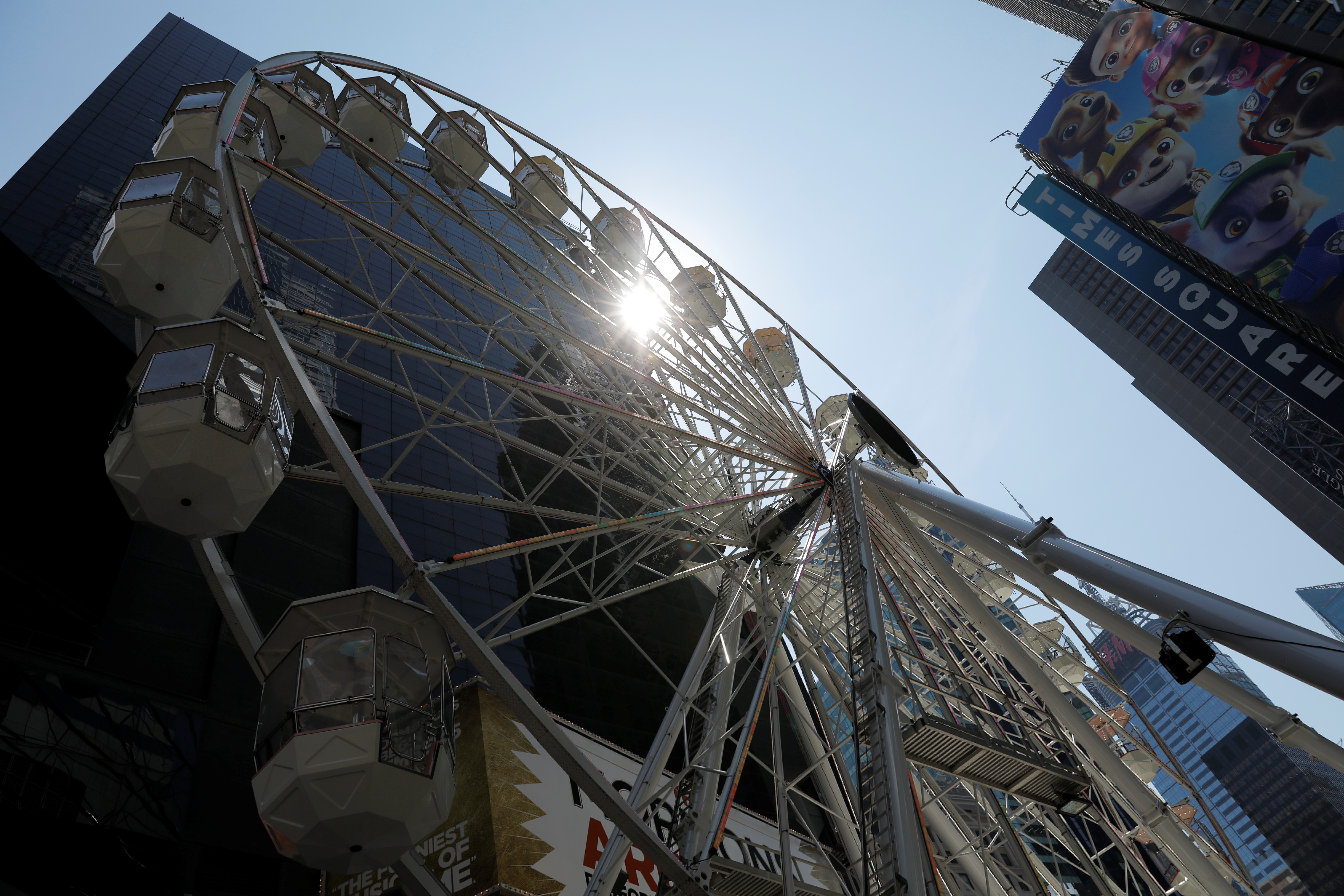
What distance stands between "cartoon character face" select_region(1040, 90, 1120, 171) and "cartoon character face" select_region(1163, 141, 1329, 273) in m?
11.2

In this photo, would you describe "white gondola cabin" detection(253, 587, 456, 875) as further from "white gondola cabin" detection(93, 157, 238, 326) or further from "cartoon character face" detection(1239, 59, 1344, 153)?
"cartoon character face" detection(1239, 59, 1344, 153)

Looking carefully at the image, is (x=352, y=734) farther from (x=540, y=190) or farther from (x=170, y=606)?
(x=540, y=190)

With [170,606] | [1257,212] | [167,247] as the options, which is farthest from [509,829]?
[1257,212]

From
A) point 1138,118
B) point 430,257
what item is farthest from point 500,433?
point 1138,118

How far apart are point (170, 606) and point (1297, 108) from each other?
50.2 metres

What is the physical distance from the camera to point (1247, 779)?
104875 mm

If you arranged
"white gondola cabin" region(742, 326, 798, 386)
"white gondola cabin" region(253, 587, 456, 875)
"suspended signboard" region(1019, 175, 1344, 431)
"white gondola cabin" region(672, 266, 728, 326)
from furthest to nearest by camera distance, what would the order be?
"suspended signboard" region(1019, 175, 1344, 431) → "white gondola cabin" region(742, 326, 798, 386) → "white gondola cabin" region(672, 266, 728, 326) → "white gondola cabin" region(253, 587, 456, 875)

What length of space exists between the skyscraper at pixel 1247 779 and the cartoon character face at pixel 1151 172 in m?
43.1

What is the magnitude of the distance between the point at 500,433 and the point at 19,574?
6.90m

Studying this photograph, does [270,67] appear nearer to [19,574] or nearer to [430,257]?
[430,257]

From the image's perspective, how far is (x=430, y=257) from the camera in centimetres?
1077

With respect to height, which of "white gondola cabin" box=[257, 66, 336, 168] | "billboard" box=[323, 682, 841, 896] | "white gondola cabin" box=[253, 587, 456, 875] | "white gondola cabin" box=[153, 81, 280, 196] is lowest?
"white gondola cabin" box=[253, 587, 456, 875]

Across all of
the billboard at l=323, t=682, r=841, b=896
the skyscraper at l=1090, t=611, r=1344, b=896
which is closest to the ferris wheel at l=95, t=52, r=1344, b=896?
the billboard at l=323, t=682, r=841, b=896

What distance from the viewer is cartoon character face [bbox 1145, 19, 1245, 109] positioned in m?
44.7
